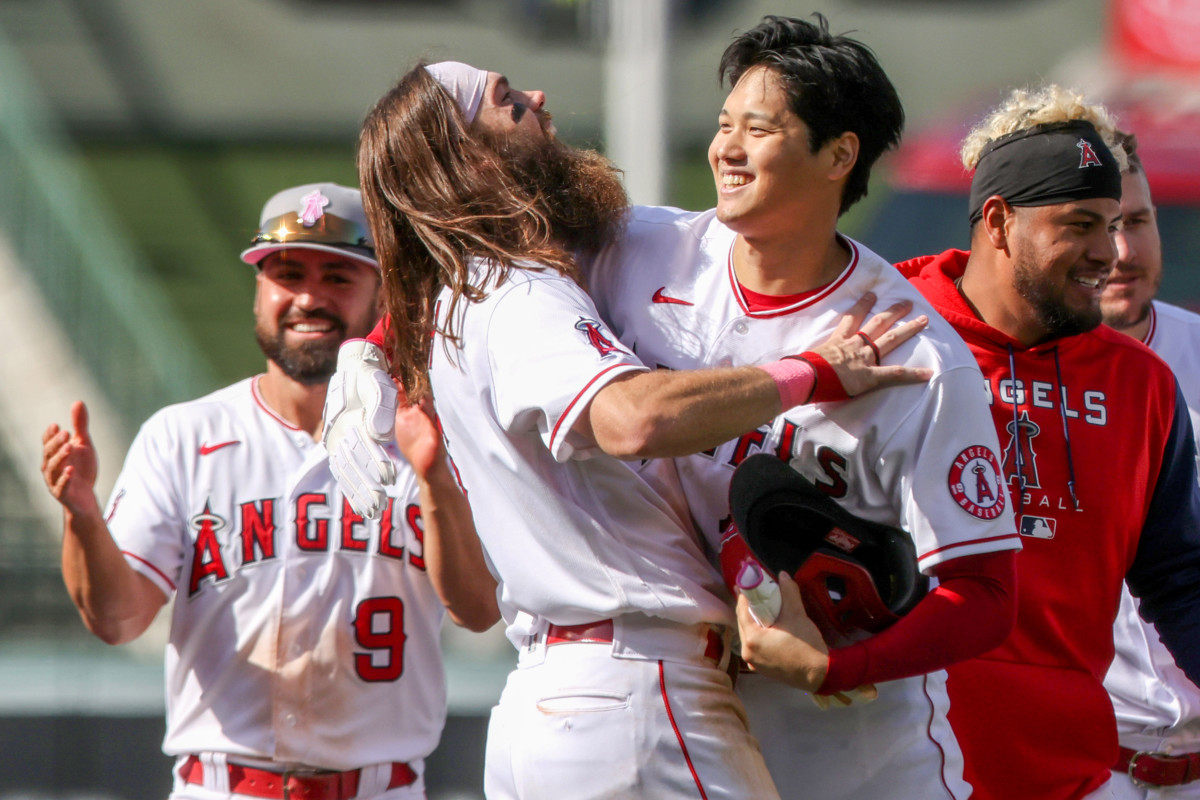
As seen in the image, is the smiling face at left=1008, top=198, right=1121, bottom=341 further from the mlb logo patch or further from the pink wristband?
the pink wristband

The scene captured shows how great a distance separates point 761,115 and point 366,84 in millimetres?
11624

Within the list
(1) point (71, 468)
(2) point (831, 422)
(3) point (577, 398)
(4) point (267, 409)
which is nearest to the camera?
(3) point (577, 398)

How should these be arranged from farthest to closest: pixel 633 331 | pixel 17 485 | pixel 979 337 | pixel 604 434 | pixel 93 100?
1. pixel 93 100
2. pixel 17 485
3. pixel 979 337
4. pixel 633 331
5. pixel 604 434

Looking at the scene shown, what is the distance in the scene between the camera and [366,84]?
13656 mm

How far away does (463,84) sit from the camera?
107 inches

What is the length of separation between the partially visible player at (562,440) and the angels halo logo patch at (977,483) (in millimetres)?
196

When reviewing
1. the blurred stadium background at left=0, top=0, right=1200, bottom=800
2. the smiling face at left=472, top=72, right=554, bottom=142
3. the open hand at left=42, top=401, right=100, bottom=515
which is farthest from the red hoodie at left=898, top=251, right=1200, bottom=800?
the blurred stadium background at left=0, top=0, right=1200, bottom=800

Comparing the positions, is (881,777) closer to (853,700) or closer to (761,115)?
(853,700)

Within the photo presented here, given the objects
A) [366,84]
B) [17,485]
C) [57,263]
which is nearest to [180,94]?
[366,84]

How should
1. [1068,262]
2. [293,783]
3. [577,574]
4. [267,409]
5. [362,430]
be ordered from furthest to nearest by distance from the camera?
[267,409] < [293,783] < [1068,262] < [362,430] < [577,574]

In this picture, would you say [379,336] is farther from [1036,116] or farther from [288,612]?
[1036,116]

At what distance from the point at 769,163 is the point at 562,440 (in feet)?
2.29

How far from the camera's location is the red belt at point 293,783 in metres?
3.59

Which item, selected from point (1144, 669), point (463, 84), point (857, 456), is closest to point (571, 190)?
point (463, 84)
